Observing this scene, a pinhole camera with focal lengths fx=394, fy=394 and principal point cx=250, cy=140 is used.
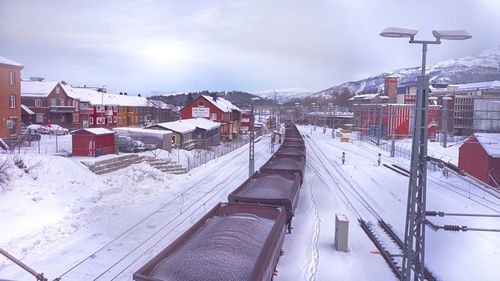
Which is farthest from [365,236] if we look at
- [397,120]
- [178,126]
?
[397,120]

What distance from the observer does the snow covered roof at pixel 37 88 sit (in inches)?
2041

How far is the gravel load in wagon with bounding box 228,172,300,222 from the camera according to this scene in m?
13.2

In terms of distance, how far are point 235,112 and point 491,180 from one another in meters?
55.1

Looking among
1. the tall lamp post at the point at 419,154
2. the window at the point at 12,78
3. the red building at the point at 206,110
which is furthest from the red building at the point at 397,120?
the tall lamp post at the point at 419,154

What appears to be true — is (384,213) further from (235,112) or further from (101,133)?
(235,112)

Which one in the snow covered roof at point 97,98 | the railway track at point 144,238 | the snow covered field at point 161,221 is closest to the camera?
the railway track at point 144,238

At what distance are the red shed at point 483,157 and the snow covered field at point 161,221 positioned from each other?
142 cm

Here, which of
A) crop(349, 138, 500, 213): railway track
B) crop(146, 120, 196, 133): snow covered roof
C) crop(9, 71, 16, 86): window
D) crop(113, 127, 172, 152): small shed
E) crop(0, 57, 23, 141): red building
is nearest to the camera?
crop(349, 138, 500, 213): railway track

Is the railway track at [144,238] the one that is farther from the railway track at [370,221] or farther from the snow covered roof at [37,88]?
the snow covered roof at [37,88]

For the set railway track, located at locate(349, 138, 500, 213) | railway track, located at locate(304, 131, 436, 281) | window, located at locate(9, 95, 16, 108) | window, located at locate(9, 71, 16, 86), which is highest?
window, located at locate(9, 71, 16, 86)

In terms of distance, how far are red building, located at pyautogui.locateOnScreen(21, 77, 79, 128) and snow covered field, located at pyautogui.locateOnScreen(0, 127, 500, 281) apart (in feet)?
110

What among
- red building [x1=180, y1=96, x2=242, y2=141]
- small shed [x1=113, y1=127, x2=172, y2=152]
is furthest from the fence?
red building [x1=180, y1=96, x2=242, y2=141]

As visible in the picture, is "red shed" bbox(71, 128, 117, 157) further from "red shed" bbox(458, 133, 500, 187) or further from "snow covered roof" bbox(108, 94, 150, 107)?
"snow covered roof" bbox(108, 94, 150, 107)

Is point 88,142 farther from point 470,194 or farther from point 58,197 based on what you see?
point 470,194
